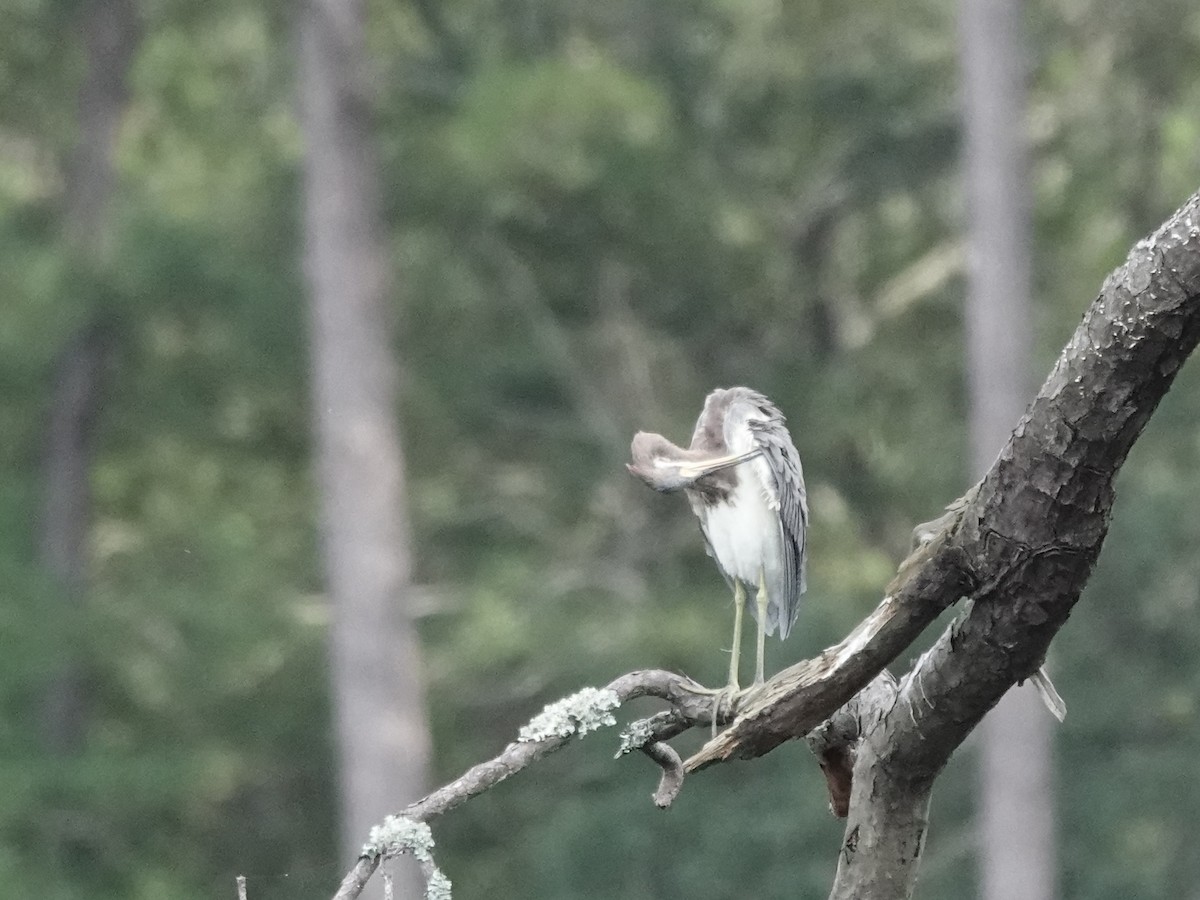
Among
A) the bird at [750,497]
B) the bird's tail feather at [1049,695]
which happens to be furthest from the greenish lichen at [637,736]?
the bird at [750,497]

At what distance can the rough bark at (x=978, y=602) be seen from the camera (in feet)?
6.36

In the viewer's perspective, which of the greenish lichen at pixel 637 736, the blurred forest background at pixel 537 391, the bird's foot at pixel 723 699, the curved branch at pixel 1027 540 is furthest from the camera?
the blurred forest background at pixel 537 391

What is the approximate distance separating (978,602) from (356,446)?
6.99 meters

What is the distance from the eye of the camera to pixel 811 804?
10.0 meters

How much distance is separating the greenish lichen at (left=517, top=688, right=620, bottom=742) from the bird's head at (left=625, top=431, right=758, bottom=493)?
0.70 m

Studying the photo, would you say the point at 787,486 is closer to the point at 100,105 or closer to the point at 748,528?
the point at 748,528

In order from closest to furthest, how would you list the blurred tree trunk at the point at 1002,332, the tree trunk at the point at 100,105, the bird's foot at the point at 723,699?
the bird's foot at the point at 723,699
the blurred tree trunk at the point at 1002,332
the tree trunk at the point at 100,105

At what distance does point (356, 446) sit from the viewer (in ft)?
29.3

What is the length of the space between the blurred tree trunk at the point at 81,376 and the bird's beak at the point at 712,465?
812 centimetres

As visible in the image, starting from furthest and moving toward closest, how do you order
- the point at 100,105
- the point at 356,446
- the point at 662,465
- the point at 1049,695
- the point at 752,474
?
the point at 100,105
the point at 356,446
the point at 752,474
the point at 662,465
the point at 1049,695

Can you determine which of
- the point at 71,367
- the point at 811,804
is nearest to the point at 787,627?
the point at 811,804

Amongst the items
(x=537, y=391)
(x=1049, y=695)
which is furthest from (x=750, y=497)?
(x=537, y=391)

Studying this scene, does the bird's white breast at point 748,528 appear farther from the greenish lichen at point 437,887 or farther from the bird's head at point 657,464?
the greenish lichen at point 437,887

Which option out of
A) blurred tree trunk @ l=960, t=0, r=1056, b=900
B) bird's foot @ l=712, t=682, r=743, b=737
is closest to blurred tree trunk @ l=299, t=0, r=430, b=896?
blurred tree trunk @ l=960, t=0, r=1056, b=900
